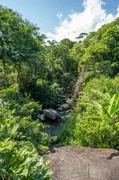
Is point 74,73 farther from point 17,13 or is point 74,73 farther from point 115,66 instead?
point 17,13

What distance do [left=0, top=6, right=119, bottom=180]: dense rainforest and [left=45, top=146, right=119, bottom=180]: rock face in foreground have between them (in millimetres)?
624

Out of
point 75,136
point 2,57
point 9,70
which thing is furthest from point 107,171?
point 9,70

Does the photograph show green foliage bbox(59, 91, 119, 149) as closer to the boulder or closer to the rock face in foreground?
the rock face in foreground

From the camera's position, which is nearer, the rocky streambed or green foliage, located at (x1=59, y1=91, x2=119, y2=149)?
green foliage, located at (x1=59, y1=91, x2=119, y2=149)

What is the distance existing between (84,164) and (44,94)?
843 centimetres

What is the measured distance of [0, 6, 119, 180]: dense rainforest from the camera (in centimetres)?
296

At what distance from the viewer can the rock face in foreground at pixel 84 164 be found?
4.78 meters

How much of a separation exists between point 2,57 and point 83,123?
657 cm

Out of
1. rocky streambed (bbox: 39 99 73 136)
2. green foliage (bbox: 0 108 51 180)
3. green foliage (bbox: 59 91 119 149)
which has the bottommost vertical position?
rocky streambed (bbox: 39 99 73 136)

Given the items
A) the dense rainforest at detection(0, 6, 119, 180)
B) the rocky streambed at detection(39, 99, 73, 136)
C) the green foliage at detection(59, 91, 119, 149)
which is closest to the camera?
the dense rainforest at detection(0, 6, 119, 180)

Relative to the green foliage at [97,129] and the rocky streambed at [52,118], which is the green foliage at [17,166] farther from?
the rocky streambed at [52,118]

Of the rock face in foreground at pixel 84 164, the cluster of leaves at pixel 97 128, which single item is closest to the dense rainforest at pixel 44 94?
the cluster of leaves at pixel 97 128

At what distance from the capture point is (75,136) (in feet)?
24.2

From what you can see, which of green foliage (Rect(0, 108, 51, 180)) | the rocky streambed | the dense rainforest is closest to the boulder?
the rocky streambed
